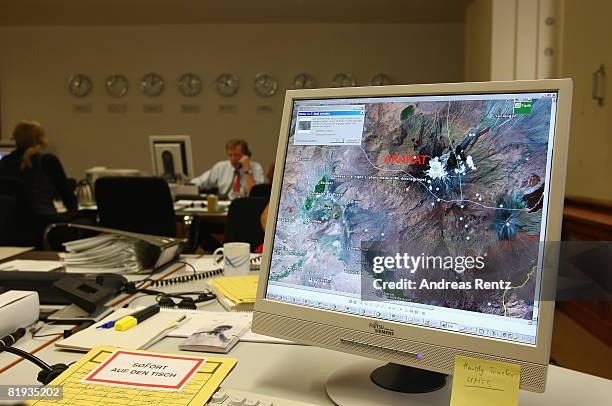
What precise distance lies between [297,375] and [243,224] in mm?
1726

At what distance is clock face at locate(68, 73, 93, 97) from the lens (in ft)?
24.0

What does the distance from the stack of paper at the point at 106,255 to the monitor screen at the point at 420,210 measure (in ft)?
3.24

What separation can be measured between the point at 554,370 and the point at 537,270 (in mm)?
329

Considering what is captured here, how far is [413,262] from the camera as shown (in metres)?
0.77

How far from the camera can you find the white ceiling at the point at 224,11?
19.7 feet

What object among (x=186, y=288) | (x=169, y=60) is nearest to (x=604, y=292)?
(x=186, y=288)

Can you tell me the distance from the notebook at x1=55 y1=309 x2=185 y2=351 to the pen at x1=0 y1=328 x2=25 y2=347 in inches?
4.2

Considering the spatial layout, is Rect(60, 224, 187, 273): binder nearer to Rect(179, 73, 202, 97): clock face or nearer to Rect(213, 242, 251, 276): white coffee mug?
Rect(213, 242, 251, 276): white coffee mug

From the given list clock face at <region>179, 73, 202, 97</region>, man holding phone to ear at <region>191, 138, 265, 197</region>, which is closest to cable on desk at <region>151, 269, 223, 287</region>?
man holding phone to ear at <region>191, 138, 265, 197</region>

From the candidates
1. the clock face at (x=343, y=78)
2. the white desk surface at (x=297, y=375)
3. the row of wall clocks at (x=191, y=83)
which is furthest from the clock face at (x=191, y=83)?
the white desk surface at (x=297, y=375)

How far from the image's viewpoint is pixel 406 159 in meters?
0.80

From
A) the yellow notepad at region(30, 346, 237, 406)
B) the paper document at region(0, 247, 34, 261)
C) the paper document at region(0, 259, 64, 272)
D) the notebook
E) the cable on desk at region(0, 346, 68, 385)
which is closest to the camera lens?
the yellow notepad at region(30, 346, 237, 406)

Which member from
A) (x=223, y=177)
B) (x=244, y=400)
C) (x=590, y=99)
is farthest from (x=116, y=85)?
(x=244, y=400)

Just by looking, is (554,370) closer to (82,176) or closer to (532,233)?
(532,233)
